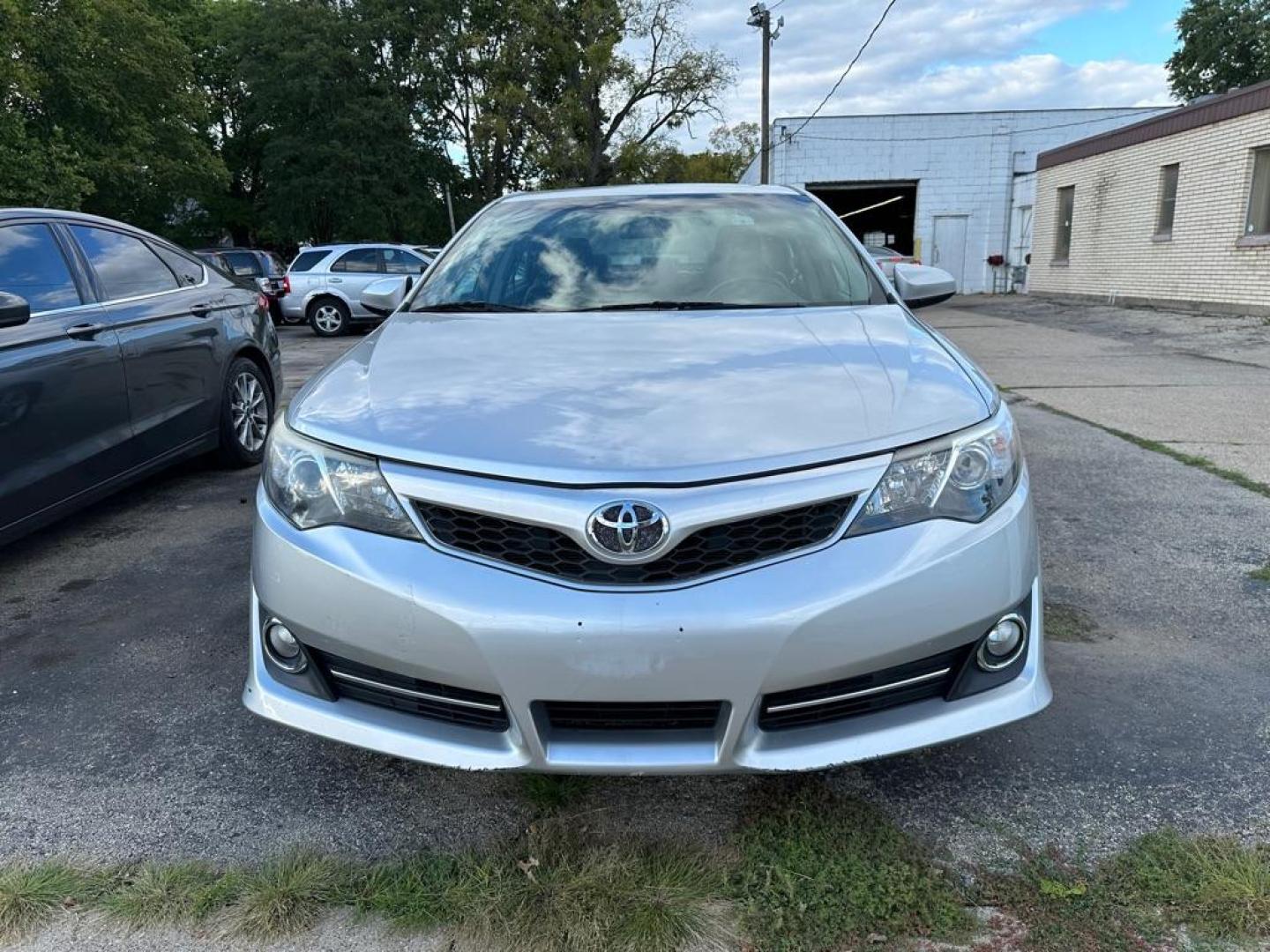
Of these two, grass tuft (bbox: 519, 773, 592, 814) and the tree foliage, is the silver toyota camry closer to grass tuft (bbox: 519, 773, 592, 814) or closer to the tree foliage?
grass tuft (bbox: 519, 773, 592, 814)

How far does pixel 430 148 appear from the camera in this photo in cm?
3094

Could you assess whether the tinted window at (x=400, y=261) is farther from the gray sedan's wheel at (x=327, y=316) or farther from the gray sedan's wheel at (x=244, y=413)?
the gray sedan's wheel at (x=244, y=413)

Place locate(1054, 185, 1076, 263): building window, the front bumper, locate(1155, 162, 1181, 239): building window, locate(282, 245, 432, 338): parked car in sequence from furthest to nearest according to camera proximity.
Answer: locate(1054, 185, 1076, 263): building window
locate(282, 245, 432, 338): parked car
locate(1155, 162, 1181, 239): building window
the front bumper

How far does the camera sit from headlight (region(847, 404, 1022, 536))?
1.82 metres

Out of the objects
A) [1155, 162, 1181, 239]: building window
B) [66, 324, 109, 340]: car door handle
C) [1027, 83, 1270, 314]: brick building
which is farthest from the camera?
[1155, 162, 1181, 239]: building window

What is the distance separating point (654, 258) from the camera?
3.15m

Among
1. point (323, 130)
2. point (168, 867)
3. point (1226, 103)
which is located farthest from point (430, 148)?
point (168, 867)

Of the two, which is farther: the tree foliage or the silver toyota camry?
the tree foliage

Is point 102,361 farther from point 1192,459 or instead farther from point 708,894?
point 1192,459

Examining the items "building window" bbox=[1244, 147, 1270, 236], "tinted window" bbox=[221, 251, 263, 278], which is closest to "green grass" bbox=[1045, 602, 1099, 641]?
"building window" bbox=[1244, 147, 1270, 236]

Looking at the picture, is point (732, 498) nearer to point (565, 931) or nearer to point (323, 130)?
point (565, 931)

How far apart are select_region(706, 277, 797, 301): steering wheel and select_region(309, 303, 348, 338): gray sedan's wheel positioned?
14.1 meters

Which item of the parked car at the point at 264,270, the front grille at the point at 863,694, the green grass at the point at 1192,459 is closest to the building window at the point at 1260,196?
the green grass at the point at 1192,459

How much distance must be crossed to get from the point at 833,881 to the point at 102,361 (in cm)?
373
